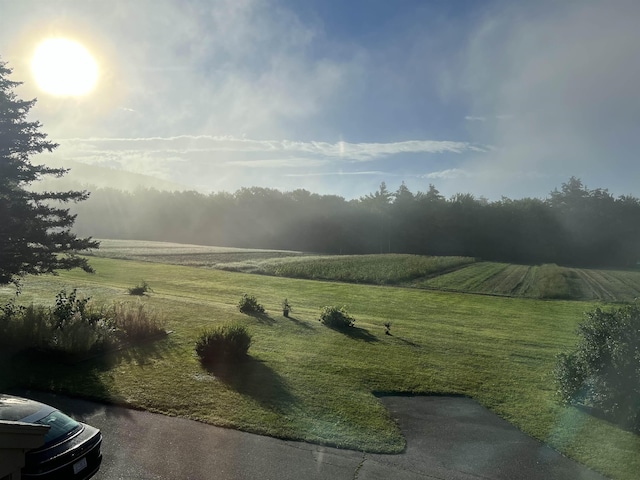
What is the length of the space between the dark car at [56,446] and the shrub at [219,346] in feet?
21.7

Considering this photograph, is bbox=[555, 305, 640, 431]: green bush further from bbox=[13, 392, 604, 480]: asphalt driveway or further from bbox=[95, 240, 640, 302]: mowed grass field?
bbox=[95, 240, 640, 302]: mowed grass field

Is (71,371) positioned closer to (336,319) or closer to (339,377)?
(339,377)

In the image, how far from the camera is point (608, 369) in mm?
9984

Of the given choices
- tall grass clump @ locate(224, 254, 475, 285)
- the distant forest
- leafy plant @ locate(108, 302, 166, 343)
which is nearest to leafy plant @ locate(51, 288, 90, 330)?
leafy plant @ locate(108, 302, 166, 343)

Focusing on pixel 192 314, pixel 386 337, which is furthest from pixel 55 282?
pixel 386 337

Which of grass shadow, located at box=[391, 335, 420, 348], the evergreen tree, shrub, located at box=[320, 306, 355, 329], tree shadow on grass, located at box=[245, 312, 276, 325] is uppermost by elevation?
the evergreen tree

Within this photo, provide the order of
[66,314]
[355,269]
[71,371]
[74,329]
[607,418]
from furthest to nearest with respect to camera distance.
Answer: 1. [355,269]
2. [66,314]
3. [74,329]
4. [71,371]
5. [607,418]

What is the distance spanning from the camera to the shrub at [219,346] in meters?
12.6

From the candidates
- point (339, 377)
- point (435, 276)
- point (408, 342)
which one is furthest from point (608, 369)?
point (435, 276)

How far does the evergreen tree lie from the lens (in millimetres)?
14102

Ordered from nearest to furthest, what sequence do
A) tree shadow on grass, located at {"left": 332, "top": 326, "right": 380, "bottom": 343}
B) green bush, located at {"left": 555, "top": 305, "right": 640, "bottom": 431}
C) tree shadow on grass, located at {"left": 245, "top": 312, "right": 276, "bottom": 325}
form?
green bush, located at {"left": 555, "top": 305, "right": 640, "bottom": 431} < tree shadow on grass, located at {"left": 332, "top": 326, "right": 380, "bottom": 343} < tree shadow on grass, located at {"left": 245, "top": 312, "right": 276, "bottom": 325}

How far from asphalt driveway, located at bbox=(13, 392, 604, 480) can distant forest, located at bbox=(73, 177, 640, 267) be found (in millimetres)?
79462

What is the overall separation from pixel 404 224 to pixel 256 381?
9636cm

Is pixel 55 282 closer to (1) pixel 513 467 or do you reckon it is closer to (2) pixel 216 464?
(2) pixel 216 464
